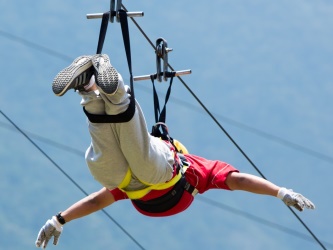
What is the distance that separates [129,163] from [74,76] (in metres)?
0.66

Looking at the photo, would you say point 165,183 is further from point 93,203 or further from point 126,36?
point 126,36

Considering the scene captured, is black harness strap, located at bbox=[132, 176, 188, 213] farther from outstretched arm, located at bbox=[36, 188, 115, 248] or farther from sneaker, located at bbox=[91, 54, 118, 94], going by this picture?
sneaker, located at bbox=[91, 54, 118, 94]

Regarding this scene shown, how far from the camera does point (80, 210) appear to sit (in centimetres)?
609

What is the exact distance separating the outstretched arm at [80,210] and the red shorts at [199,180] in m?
0.06

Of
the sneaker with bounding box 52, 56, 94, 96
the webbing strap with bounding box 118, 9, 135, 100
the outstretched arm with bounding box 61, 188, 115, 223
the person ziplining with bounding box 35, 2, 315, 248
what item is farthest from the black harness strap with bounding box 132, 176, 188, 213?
the sneaker with bounding box 52, 56, 94, 96

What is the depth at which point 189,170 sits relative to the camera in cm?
602

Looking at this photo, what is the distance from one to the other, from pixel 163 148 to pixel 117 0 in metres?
0.85

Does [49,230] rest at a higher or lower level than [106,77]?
lower

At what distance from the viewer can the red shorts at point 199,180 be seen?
5.95 metres

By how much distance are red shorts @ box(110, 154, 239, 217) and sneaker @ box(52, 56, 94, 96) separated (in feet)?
2.97

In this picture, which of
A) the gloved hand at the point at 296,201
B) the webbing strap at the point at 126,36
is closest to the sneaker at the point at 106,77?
the webbing strap at the point at 126,36

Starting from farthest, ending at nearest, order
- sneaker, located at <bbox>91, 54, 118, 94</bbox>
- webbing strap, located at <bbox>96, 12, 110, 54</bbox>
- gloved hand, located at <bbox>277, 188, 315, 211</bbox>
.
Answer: gloved hand, located at <bbox>277, 188, 315, 211</bbox>, webbing strap, located at <bbox>96, 12, 110, 54</bbox>, sneaker, located at <bbox>91, 54, 118, 94</bbox>

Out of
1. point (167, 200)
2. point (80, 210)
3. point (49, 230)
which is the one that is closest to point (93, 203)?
point (80, 210)

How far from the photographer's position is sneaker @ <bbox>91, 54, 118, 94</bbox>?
16.7 feet
